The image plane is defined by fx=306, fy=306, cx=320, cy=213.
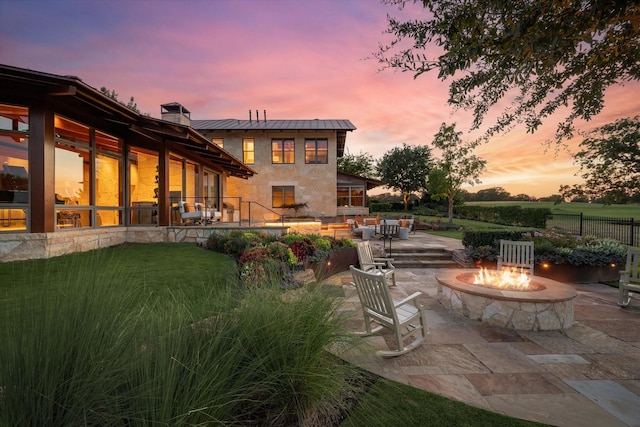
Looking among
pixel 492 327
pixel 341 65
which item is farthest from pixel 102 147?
pixel 492 327

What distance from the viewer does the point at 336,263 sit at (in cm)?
820

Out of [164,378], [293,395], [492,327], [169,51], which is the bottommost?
[492,327]

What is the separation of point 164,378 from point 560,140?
21.3ft

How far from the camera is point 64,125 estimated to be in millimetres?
8250

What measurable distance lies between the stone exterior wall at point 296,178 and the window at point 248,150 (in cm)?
27

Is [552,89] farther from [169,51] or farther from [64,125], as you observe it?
[169,51]

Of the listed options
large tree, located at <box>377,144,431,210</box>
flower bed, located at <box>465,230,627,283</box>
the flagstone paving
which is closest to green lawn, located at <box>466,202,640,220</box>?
flower bed, located at <box>465,230,627,283</box>

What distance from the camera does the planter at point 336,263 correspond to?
7.44 metres

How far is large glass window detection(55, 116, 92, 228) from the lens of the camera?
26.6 feet

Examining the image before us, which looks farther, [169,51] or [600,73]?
[169,51]

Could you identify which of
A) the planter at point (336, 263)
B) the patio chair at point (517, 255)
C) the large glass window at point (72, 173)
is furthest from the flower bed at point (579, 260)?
the large glass window at point (72, 173)

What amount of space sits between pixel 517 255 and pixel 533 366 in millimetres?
4100

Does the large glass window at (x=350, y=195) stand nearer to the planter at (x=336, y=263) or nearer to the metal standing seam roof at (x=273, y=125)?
the metal standing seam roof at (x=273, y=125)

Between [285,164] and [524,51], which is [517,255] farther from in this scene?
[285,164]
